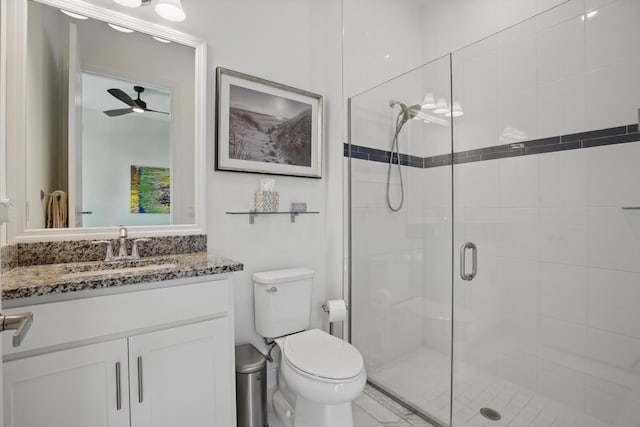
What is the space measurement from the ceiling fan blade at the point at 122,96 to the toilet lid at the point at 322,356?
1430 millimetres

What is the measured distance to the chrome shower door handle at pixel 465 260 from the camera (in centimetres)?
184

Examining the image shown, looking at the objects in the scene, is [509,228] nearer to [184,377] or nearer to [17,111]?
[184,377]

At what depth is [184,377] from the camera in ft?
4.11

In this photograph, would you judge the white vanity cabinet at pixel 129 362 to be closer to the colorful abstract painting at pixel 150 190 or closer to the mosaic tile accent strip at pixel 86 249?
the mosaic tile accent strip at pixel 86 249

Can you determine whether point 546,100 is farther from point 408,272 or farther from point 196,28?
point 196,28

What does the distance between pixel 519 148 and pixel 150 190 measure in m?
1.98

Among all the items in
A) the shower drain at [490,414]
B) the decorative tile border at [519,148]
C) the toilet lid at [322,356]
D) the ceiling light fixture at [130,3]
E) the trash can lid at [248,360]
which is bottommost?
the shower drain at [490,414]

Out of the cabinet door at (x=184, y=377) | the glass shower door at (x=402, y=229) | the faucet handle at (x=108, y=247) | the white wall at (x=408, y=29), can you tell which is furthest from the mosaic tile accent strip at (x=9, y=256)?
the white wall at (x=408, y=29)

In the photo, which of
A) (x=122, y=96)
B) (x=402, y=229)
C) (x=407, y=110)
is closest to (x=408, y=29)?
(x=407, y=110)

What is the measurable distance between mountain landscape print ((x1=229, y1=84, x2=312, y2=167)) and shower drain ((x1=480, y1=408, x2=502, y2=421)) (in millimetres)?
1746

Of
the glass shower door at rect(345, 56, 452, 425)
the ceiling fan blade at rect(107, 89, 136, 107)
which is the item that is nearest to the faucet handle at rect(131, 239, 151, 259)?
the ceiling fan blade at rect(107, 89, 136, 107)

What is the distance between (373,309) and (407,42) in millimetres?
2087

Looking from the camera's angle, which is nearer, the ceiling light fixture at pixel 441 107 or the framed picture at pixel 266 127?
the framed picture at pixel 266 127

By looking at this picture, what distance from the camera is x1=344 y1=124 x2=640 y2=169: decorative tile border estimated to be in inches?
57.4
